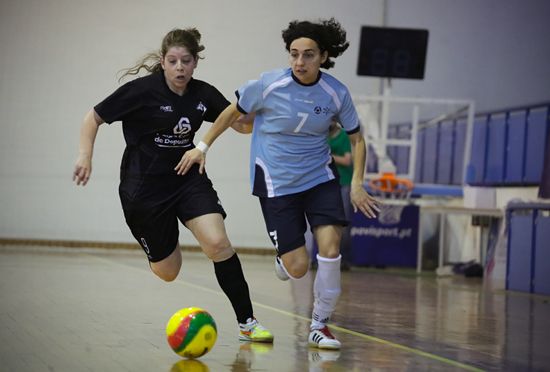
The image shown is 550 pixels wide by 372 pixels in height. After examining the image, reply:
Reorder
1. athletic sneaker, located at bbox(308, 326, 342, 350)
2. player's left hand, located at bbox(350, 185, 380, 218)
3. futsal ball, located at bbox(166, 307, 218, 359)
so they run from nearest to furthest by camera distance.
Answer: futsal ball, located at bbox(166, 307, 218, 359) → athletic sneaker, located at bbox(308, 326, 342, 350) → player's left hand, located at bbox(350, 185, 380, 218)

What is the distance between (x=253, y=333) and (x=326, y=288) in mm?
456

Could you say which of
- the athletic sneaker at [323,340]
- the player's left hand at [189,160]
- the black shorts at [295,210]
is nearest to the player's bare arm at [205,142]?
the player's left hand at [189,160]

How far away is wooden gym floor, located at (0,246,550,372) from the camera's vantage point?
461 cm

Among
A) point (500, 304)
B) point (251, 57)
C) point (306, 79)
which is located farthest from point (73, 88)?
point (306, 79)

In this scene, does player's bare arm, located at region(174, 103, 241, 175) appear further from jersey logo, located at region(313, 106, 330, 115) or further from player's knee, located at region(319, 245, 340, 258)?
player's knee, located at region(319, 245, 340, 258)

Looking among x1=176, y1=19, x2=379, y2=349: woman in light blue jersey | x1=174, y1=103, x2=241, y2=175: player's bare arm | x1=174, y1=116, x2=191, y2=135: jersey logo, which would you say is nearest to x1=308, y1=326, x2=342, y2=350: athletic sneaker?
x1=176, y1=19, x2=379, y2=349: woman in light blue jersey

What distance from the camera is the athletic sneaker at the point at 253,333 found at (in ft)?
17.1

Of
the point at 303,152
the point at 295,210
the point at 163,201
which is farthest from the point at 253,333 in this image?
the point at 303,152

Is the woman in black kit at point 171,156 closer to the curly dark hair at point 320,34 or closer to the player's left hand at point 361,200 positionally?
the curly dark hair at point 320,34

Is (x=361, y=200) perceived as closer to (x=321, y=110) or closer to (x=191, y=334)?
(x=321, y=110)

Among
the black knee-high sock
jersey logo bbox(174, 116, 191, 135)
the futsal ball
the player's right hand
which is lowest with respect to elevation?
the futsal ball

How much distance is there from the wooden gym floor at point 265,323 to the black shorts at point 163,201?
61 centimetres

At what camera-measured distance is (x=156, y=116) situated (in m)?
5.38

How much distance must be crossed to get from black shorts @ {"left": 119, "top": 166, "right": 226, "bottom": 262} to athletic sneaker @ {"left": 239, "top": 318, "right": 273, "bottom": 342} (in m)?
0.62
